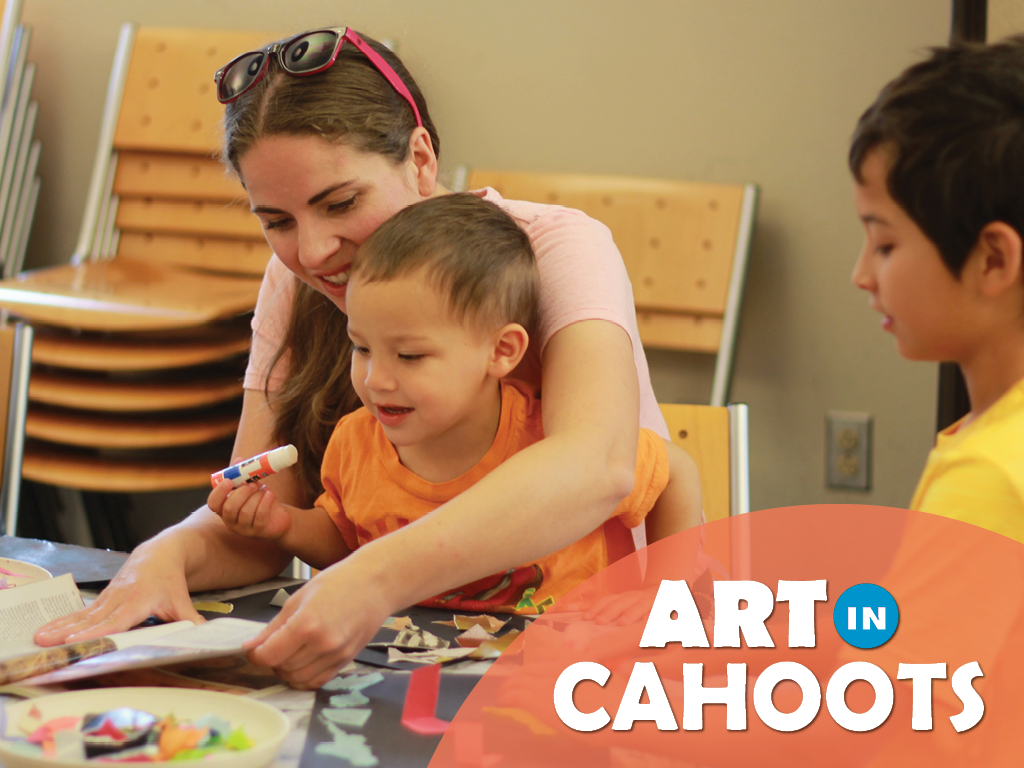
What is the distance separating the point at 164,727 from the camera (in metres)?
0.54

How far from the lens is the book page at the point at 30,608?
705mm

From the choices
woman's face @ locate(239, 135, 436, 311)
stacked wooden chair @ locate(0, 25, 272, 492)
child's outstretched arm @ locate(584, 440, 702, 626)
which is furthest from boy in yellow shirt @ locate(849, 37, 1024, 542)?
stacked wooden chair @ locate(0, 25, 272, 492)

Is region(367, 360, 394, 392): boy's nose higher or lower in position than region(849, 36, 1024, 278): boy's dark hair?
lower

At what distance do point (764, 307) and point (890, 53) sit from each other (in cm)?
53

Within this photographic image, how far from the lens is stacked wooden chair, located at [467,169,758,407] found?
6.25 feet

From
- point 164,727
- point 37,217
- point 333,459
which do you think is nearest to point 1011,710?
point 164,727

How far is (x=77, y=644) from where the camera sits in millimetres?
656

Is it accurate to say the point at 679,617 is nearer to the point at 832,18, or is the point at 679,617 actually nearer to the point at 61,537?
the point at 832,18

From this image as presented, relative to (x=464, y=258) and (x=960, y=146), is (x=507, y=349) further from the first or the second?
(x=960, y=146)

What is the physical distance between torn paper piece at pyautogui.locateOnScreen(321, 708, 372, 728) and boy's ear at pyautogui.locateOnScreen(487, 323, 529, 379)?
350 millimetres

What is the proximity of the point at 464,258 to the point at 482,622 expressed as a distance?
0.99 feet

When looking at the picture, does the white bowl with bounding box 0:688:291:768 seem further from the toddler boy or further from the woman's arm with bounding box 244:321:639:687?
the toddler boy

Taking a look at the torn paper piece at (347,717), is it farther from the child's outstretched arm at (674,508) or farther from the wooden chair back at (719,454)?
the wooden chair back at (719,454)

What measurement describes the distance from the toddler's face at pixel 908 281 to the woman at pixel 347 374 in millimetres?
238
